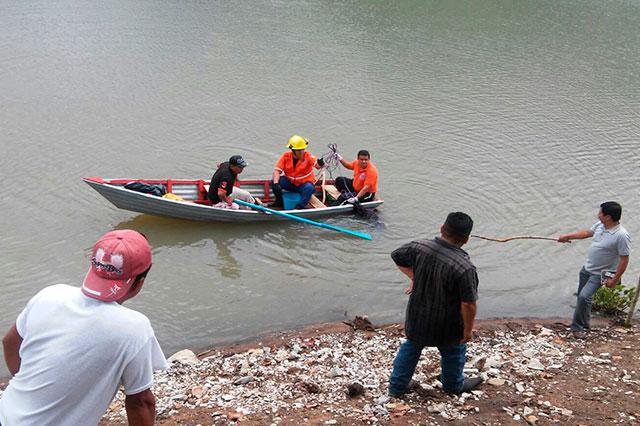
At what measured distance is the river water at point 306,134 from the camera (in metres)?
10.9

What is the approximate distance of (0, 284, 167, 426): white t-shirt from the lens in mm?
2922

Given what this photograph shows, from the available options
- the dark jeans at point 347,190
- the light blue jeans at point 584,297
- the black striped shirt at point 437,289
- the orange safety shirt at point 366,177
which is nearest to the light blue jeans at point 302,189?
the dark jeans at point 347,190

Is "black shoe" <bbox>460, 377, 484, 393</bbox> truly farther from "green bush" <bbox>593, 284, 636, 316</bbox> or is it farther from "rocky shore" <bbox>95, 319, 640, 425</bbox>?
"green bush" <bbox>593, 284, 636, 316</bbox>

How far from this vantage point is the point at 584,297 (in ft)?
28.0

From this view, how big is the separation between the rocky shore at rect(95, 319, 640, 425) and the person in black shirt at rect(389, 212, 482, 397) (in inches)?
18.2

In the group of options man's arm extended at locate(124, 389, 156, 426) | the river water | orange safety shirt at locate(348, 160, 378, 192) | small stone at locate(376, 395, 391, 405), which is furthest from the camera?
orange safety shirt at locate(348, 160, 378, 192)

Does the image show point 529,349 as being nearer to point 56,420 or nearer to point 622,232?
point 622,232

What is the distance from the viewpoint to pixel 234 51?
23250 millimetres

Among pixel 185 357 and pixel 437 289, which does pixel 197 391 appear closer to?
pixel 185 357

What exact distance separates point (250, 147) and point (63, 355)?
13373mm

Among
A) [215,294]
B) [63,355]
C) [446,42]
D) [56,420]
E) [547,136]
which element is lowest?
[215,294]

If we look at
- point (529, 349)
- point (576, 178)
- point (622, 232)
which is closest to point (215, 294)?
point (529, 349)

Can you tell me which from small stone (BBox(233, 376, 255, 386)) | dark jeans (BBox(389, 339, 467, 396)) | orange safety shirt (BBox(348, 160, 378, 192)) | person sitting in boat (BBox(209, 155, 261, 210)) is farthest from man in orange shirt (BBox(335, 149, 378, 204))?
dark jeans (BBox(389, 339, 467, 396))

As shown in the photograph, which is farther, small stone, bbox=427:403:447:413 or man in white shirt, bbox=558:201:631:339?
man in white shirt, bbox=558:201:631:339
